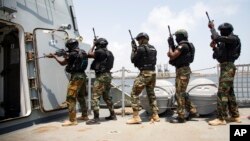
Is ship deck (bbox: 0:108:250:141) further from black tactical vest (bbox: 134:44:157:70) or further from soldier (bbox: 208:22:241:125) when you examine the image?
black tactical vest (bbox: 134:44:157:70)

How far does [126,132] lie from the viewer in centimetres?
546

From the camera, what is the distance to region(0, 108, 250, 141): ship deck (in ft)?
16.3

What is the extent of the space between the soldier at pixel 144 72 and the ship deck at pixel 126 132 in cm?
34

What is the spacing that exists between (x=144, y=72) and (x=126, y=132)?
1.54 m

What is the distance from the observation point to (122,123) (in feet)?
21.3

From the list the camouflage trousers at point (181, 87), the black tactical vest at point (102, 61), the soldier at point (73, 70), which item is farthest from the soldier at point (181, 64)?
the soldier at point (73, 70)

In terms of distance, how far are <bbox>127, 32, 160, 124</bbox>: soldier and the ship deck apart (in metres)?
0.34

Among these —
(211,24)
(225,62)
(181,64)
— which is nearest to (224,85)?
(225,62)

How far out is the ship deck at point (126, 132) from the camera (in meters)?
4.96

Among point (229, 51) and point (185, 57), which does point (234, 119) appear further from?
point (185, 57)

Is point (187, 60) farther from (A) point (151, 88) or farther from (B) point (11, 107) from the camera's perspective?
(B) point (11, 107)

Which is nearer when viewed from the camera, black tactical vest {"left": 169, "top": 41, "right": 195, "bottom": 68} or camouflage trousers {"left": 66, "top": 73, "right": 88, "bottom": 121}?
black tactical vest {"left": 169, "top": 41, "right": 195, "bottom": 68}

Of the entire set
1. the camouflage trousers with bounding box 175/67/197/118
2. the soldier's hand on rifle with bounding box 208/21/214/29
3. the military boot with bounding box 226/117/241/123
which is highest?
the soldier's hand on rifle with bounding box 208/21/214/29

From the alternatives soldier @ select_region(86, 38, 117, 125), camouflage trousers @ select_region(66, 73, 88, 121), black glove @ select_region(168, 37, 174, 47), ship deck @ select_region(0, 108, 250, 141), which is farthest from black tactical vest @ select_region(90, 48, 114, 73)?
black glove @ select_region(168, 37, 174, 47)
